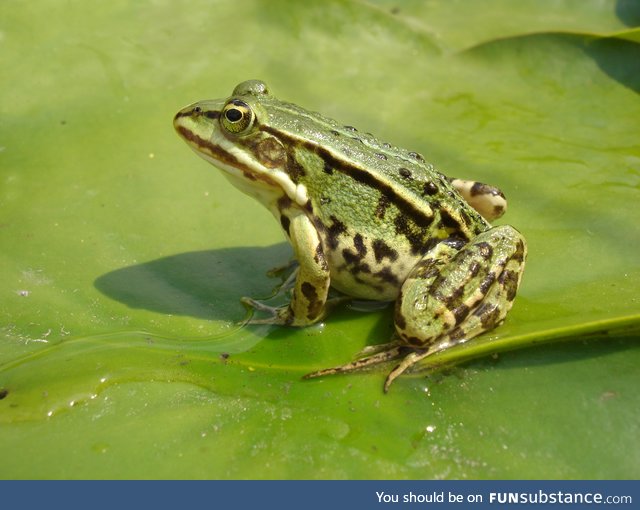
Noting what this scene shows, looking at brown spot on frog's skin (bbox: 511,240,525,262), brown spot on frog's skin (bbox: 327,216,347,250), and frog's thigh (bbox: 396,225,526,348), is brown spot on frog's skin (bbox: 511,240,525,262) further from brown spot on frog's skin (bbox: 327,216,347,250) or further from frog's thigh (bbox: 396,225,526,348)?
brown spot on frog's skin (bbox: 327,216,347,250)

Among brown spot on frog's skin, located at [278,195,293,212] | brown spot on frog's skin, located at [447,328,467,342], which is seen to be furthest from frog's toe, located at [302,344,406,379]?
brown spot on frog's skin, located at [278,195,293,212]

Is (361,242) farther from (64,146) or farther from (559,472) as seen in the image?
(64,146)

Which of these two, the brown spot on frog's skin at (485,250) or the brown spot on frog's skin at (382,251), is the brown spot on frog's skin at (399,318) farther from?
the brown spot on frog's skin at (485,250)

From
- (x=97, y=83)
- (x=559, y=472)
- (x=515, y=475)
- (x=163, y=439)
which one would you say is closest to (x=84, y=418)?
(x=163, y=439)

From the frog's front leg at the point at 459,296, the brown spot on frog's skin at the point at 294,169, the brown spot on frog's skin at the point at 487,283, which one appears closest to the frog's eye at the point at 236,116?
the brown spot on frog's skin at the point at 294,169

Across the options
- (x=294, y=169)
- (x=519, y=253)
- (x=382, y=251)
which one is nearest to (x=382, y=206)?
(x=382, y=251)
